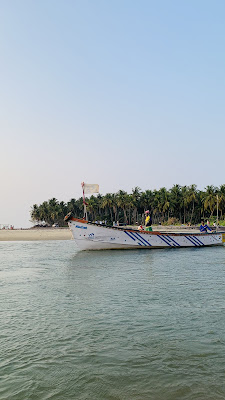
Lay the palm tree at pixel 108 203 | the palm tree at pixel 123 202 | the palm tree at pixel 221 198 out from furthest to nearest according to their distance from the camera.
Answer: the palm tree at pixel 108 203
the palm tree at pixel 123 202
the palm tree at pixel 221 198

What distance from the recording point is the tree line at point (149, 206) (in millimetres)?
98850

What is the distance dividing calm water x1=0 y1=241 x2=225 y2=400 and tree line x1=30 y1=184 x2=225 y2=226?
3163 inches

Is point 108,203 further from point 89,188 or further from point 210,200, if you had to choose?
point 89,188

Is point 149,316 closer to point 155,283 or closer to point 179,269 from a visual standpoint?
point 155,283

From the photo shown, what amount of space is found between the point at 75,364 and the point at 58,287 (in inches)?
308

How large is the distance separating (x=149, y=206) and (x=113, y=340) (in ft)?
359

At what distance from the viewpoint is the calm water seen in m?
5.41

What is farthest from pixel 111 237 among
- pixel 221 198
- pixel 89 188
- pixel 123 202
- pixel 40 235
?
pixel 123 202

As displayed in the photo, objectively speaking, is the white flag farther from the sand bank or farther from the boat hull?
the sand bank

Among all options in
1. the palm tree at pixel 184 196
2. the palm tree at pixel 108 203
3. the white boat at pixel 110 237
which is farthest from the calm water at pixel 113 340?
the palm tree at pixel 108 203

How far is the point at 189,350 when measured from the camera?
6895 millimetres

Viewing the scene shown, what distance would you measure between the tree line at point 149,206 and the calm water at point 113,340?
80347 mm

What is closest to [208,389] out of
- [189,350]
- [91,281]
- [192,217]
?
[189,350]

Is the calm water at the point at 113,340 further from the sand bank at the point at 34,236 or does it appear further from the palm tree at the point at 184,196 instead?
the palm tree at the point at 184,196
